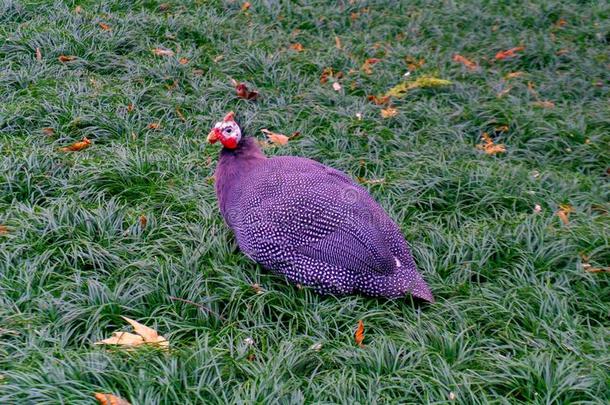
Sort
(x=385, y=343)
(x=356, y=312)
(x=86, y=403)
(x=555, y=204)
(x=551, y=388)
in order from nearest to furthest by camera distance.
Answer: (x=86, y=403) → (x=551, y=388) → (x=385, y=343) → (x=356, y=312) → (x=555, y=204)

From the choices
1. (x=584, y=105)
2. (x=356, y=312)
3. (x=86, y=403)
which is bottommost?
(x=584, y=105)

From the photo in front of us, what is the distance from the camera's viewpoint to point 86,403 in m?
3.03

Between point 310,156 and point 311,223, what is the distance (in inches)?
67.4

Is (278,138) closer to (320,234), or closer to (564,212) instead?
(320,234)

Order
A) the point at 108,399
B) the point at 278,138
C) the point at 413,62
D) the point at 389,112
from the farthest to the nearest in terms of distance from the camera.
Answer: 1. the point at 413,62
2. the point at 389,112
3. the point at 278,138
4. the point at 108,399

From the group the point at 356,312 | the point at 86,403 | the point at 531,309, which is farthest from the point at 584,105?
the point at 86,403

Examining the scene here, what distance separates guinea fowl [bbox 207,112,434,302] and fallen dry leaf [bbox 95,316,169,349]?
84cm

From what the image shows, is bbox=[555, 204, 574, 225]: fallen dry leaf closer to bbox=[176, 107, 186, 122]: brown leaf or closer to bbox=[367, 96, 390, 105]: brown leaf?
bbox=[367, 96, 390, 105]: brown leaf

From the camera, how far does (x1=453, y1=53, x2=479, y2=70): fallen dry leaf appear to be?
7.59 metres

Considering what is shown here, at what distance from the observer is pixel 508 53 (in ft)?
26.0

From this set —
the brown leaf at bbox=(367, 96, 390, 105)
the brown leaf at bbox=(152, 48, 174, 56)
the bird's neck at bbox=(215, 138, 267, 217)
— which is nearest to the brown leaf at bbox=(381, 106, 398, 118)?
the brown leaf at bbox=(367, 96, 390, 105)

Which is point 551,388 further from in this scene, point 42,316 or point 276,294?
point 42,316

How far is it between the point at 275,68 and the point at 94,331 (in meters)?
4.12

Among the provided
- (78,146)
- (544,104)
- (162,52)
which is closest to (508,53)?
(544,104)
